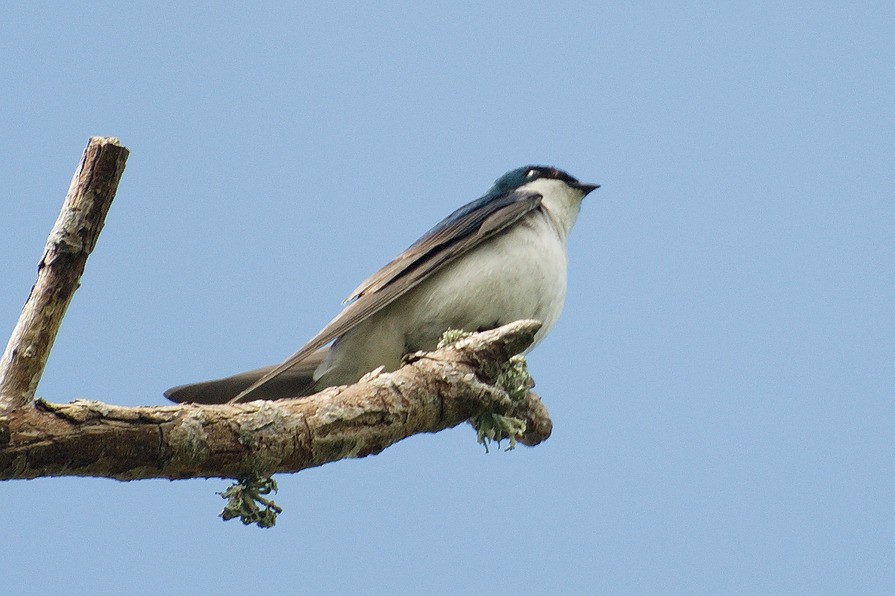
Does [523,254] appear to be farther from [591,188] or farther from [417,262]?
[591,188]

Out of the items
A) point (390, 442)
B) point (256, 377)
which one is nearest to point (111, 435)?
point (390, 442)

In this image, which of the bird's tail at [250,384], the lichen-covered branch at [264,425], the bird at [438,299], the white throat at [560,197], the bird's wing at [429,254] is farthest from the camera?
the white throat at [560,197]

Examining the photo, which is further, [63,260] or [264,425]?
[264,425]

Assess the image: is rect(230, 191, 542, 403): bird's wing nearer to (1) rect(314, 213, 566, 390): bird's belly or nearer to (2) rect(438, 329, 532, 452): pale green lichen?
(1) rect(314, 213, 566, 390): bird's belly

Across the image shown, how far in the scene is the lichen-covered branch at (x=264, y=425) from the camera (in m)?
3.02

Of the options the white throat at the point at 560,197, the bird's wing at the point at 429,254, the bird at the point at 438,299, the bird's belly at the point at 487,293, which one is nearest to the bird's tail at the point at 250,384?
the bird at the point at 438,299

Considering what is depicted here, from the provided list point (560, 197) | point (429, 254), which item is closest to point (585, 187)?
point (560, 197)

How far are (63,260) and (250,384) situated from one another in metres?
1.89

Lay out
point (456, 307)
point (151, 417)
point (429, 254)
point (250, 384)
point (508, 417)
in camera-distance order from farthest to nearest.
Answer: point (429, 254) → point (456, 307) → point (250, 384) → point (508, 417) → point (151, 417)

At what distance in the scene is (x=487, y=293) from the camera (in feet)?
17.6

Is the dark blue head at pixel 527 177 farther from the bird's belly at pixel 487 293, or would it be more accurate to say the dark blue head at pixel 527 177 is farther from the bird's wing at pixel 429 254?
the bird's belly at pixel 487 293

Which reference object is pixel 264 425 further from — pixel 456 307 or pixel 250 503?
pixel 456 307

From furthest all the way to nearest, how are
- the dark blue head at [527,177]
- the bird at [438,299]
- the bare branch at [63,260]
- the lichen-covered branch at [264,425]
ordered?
the dark blue head at [527,177] < the bird at [438,299] < the bare branch at [63,260] < the lichen-covered branch at [264,425]

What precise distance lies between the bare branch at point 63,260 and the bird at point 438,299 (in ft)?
5.98
